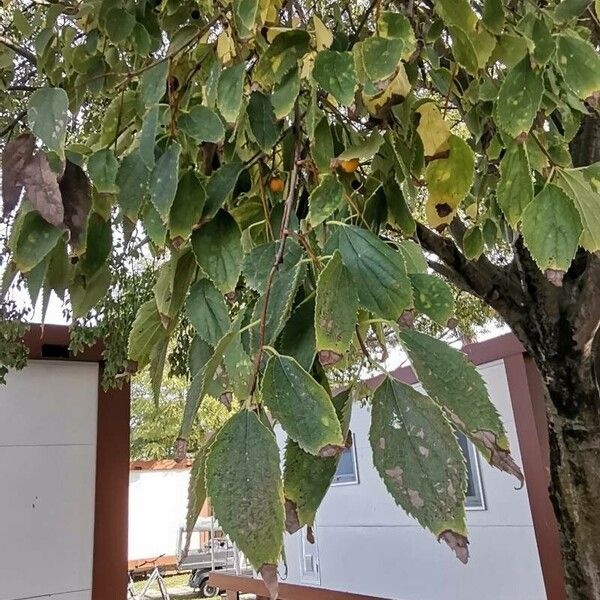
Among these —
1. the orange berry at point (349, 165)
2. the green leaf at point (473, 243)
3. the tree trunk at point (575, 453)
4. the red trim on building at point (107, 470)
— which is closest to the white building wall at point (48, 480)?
the red trim on building at point (107, 470)

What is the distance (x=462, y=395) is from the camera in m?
0.40

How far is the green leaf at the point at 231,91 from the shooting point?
62cm

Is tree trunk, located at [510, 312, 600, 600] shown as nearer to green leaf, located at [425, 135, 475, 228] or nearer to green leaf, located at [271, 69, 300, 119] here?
green leaf, located at [425, 135, 475, 228]

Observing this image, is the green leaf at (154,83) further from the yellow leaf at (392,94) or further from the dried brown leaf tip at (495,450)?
the dried brown leaf tip at (495,450)

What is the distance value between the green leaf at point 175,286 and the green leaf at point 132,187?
0.07m

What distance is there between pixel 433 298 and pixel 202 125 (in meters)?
0.31

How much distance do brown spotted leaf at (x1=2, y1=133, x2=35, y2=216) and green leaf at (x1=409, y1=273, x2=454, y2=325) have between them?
355 millimetres

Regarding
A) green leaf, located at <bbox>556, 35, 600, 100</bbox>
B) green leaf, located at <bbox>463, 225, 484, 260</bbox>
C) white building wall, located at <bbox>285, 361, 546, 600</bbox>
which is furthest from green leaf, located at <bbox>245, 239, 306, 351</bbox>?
white building wall, located at <bbox>285, 361, 546, 600</bbox>

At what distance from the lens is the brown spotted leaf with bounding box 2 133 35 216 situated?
52cm

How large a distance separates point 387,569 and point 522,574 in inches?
55.5

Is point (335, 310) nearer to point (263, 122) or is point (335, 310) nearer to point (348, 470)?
point (263, 122)

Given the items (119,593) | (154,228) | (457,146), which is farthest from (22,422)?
(457,146)

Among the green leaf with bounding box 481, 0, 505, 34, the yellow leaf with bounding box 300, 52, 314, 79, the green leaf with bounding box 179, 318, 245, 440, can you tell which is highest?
the green leaf with bounding box 481, 0, 505, 34

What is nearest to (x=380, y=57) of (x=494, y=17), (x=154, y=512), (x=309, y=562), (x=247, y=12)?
(x=247, y=12)
